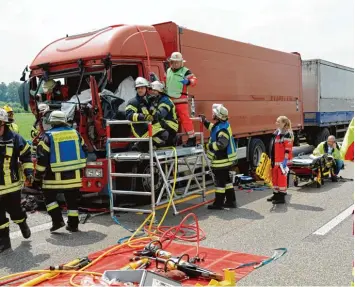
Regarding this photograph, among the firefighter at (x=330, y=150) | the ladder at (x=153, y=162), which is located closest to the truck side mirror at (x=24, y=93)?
the ladder at (x=153, y=162)

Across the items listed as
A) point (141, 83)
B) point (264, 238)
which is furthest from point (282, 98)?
point (264, 238)

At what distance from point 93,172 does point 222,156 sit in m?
2.13

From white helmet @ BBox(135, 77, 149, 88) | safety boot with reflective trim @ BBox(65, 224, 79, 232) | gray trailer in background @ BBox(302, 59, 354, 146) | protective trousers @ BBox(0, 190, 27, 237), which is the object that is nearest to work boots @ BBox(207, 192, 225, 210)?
white helmet @ BBox(135, 77, 149, 88)

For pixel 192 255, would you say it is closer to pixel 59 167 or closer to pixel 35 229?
pixel 59 167

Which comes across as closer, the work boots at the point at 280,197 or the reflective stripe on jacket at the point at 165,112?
the reflective stripe on jacket at the point at 165,112

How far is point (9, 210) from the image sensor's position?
5590 mm

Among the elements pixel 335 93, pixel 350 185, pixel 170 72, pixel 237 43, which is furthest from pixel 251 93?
pixel 335 93

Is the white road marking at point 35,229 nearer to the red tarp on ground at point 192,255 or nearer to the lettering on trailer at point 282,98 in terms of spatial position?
the red tarp on ground at point 192,255

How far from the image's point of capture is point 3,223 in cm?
547

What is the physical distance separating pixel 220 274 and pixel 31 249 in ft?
8.11

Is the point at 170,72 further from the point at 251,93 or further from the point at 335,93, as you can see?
the point at 335,93

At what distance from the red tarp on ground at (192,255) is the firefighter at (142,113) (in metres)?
2.16

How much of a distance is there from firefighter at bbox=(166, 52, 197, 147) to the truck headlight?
1684 millimetres

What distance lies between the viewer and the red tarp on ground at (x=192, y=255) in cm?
422
